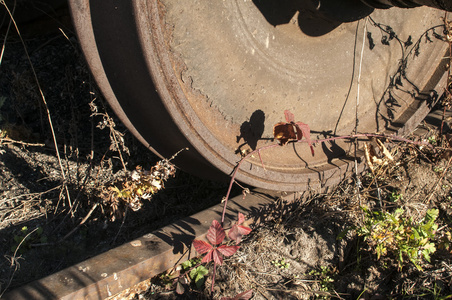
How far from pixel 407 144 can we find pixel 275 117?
1.18 meters

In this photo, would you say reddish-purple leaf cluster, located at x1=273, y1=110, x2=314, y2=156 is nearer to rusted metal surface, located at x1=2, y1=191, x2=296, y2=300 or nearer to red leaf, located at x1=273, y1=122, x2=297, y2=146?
red leaf, located at x1=273, y1=122, x2=297, y2=146

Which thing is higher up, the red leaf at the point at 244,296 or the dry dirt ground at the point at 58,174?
the dry dirt ground at the point at 58,174

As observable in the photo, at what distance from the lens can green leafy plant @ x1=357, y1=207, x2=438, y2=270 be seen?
216 centimetres

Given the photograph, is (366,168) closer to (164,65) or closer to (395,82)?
(395,82)

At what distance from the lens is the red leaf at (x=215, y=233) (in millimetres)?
1890

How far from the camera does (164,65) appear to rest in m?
1.67

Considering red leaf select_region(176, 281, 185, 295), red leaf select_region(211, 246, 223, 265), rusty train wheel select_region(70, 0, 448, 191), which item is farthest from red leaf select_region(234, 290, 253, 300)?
rusty train wheel select_region(70, 0, 448, 191)

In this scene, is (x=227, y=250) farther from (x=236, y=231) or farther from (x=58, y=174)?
(x=58, y=174)

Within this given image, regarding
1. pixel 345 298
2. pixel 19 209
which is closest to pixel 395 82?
pixel 345 298

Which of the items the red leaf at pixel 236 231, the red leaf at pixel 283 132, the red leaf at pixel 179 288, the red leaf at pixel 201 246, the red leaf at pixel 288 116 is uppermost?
the red leaf at pixel 288 116

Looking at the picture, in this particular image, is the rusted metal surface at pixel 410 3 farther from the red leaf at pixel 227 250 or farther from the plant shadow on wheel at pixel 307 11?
the red leaf at pixel 227 250

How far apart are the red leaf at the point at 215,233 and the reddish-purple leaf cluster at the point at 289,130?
57 cm

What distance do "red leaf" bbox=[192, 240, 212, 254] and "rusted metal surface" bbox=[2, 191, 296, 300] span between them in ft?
0.32

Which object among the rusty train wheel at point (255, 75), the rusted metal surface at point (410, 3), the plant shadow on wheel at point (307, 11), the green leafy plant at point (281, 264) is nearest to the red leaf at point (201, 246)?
the rusty train wheel at point (255, 75)
